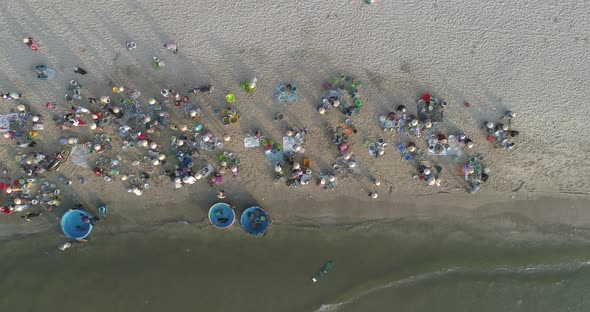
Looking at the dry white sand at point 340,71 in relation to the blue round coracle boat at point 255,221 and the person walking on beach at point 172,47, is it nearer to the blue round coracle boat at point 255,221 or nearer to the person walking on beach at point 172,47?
the person walking on beach at point 172,47

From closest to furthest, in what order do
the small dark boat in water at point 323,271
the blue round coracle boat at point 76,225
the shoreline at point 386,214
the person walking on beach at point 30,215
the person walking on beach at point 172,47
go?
1. the blue round coracle boat at point 76,225
2. the person walking on beach at point 30,215
3. the person walking on beach at point 172,47
4. the shoreline at point 386,214
5. the small dark boat in water at point 323,271

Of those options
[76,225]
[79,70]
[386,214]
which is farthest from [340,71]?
[76,225]

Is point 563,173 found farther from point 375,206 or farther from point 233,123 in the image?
point 233,123

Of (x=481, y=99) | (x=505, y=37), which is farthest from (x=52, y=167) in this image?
(x=505, y=37)

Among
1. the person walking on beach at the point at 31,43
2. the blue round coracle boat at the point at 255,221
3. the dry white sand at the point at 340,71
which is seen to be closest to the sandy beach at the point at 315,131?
the dry white sand at the point at 340,71

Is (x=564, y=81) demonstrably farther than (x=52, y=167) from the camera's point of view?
Yes

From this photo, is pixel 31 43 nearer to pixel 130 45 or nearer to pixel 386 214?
pixel 130 45
